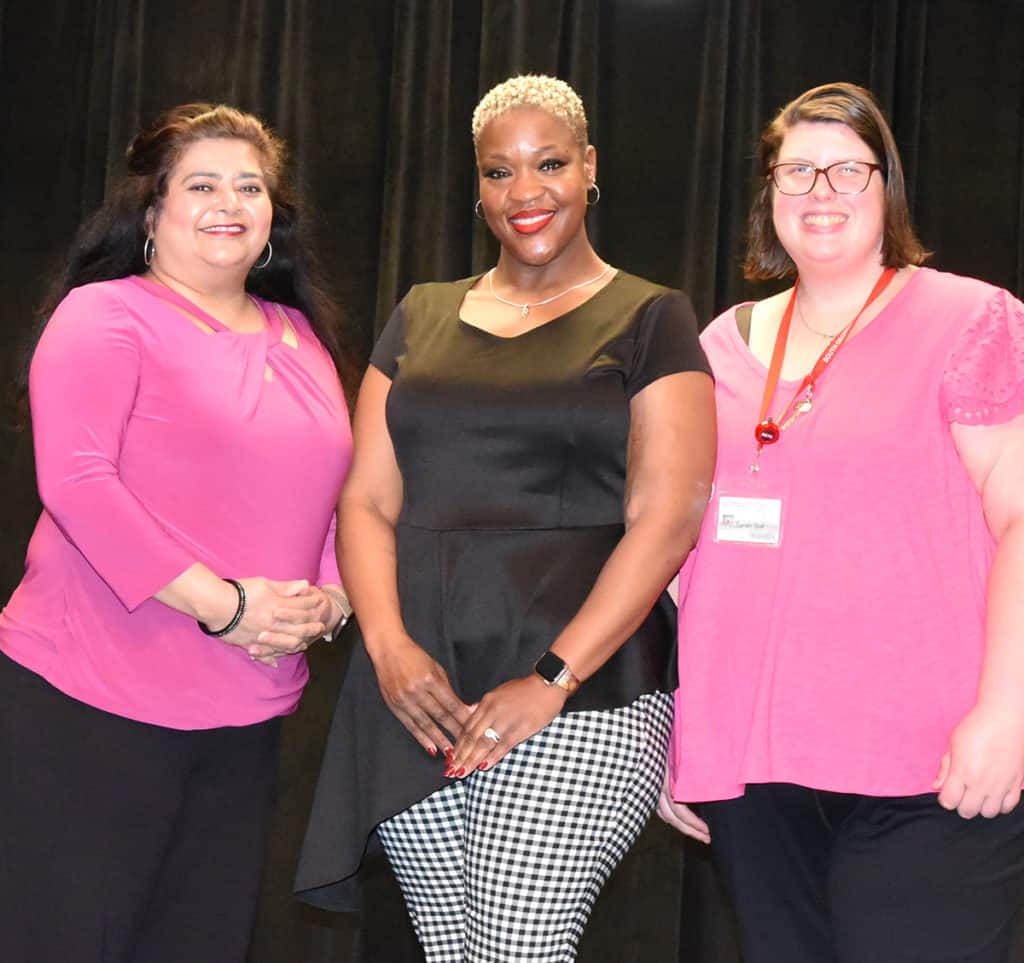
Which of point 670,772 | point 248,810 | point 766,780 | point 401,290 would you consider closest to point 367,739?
point 248,810

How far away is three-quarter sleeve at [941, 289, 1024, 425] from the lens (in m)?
2.07

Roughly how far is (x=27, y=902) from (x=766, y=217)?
171 cm

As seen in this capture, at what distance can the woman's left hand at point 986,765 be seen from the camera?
6.37 ft

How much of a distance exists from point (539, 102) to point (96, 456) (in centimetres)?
98

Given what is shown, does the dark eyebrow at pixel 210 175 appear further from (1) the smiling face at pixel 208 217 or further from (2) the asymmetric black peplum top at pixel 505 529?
(2) the asymmetric black peplum top at pixel 505 529

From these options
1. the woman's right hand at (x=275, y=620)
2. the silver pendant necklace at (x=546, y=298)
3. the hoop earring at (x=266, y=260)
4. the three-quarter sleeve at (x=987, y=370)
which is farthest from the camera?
the hoop earring at (x=266, y=260)

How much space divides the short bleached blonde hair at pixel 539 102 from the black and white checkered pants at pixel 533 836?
1.02 meters

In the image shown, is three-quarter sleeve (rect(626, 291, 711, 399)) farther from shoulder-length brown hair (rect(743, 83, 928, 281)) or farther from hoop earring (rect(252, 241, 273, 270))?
hoop earring (rect(252, 241, 273, 270))

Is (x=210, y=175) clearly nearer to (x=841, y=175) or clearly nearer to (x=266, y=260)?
(x=266, y=260)

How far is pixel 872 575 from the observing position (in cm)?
212

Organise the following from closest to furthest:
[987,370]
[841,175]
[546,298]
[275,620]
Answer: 1. [987,370]
2. [841,175]
3. [275,620]
4. [546,298]

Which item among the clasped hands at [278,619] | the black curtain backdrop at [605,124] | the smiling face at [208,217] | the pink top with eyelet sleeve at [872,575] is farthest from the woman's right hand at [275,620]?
the black curtain backdrop at [605,124]

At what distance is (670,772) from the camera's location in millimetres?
2393

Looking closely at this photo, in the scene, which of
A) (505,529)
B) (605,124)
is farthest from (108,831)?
(605,124)
